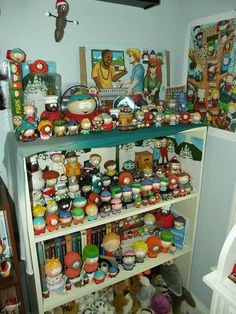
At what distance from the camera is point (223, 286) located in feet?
2.58

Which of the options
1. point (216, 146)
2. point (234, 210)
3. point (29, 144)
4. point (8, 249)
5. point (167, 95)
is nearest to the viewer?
point (29, 144)

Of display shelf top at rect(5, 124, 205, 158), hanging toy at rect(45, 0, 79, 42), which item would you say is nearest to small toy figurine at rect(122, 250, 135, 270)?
display shelf top at rect(5, 124, 205, 158)

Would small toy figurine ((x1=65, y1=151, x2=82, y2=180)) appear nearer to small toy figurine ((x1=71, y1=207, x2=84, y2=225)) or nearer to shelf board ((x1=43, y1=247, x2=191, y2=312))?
small toy figurine ((x1=71, y1=207, x2=84, y2=225))

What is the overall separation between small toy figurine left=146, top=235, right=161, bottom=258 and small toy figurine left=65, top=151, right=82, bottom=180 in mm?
553

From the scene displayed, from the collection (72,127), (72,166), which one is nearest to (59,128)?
(72,127)

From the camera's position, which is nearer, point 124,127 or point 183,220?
point 124,127

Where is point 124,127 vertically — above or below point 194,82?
below

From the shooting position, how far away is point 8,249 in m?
1.04

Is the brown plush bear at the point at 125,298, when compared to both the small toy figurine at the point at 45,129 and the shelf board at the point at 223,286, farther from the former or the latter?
the small toy figurine at the point at 45,129

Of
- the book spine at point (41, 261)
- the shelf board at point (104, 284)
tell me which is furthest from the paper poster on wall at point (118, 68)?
the shelf board at point (104, 284)

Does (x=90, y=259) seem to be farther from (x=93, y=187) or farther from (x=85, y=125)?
(x=85, y=125)

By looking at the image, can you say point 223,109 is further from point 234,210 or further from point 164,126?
point 234,210

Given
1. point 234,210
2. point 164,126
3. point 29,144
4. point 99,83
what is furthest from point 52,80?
point 234,210

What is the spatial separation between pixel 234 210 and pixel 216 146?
1.09 ft
